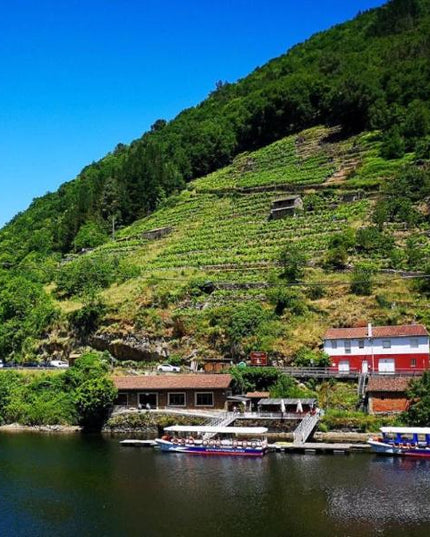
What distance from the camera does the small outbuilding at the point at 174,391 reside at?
187 ft

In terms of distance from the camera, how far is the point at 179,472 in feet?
131

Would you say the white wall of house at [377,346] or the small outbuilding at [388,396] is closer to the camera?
the small outbuilding at [388,396]

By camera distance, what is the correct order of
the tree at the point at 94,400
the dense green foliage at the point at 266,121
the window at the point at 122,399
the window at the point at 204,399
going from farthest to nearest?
the dense green foliage at the point at 266,121
the window at the point at 122,399
the window at the point at 204,399
the tree at the point at 94,400

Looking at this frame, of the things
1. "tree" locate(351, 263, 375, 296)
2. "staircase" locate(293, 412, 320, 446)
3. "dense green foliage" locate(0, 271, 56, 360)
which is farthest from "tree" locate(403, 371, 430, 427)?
"dense green foliage" locate(0, 271, 56, 360)

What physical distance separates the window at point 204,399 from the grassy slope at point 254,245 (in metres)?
8.20

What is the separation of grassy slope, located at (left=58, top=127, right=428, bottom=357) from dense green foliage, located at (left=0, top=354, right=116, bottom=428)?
11.2 m

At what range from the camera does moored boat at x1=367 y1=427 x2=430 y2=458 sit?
43.0 metres

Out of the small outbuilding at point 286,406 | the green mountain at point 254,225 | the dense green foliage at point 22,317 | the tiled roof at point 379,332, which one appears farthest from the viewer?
the dense green foliage at point 22,317

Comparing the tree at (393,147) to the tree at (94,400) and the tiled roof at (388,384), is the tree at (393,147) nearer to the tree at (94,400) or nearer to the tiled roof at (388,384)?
the tiled roof at (388,384)

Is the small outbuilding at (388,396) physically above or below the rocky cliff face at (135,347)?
below

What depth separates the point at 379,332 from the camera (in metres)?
57.7

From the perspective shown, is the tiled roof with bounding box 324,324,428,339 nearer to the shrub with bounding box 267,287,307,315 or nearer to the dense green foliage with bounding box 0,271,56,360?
the shrub with bounding box 267,287,307,315

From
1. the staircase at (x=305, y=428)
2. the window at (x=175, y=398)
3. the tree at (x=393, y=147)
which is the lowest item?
the staircase at (x=305, y=428)

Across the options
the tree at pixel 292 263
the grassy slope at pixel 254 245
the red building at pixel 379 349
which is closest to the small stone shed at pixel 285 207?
the grassy slope at pixel 254 245
